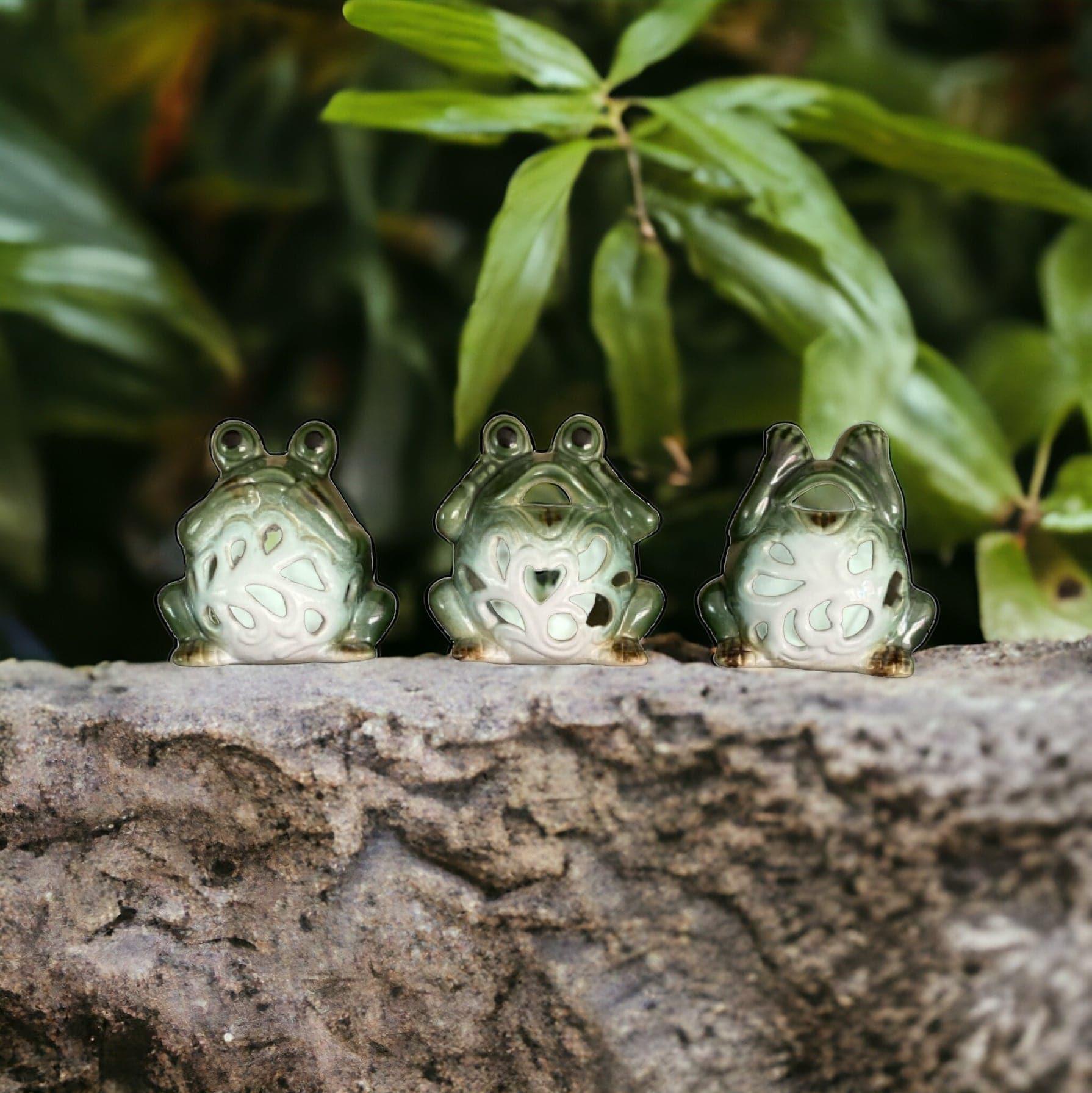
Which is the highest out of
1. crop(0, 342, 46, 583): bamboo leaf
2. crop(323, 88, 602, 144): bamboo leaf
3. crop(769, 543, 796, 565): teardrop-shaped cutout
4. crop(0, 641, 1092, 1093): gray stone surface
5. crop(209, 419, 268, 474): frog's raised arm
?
crop(323, 88, 602, 144): bamboo leaf

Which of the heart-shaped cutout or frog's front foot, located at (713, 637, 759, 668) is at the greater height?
the heart-shaped cutout

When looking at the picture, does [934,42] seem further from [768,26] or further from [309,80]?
[309,80]

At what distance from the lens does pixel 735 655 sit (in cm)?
79

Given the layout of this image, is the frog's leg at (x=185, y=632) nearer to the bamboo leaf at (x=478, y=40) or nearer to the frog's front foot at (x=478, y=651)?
the frog's front foot at (x=478, y=651)

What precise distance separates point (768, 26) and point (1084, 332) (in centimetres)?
56

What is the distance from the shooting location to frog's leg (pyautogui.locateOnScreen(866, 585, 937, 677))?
2.52 feet

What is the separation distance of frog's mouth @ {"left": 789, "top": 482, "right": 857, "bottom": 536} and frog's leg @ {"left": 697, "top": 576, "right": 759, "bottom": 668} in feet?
0.26

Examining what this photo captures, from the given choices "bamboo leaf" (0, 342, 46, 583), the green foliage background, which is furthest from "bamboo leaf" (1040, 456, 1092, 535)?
"bamboo leaf" (0, 342, 46, 583)

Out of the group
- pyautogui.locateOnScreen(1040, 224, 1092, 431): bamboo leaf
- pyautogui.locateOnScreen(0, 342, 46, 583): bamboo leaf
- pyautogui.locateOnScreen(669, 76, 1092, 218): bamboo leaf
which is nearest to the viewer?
pyautogui.locateOnScreen(669, 76, 1092, 218): bamboo leaf

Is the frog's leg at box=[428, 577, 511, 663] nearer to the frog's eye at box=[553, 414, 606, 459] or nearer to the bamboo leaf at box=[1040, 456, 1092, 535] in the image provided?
the frog's eye at box=[553, 414, 606, 459]

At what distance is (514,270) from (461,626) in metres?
0.30

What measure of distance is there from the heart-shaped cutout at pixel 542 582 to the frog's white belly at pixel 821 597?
139mm

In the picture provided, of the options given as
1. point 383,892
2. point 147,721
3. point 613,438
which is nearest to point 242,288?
point 613,438

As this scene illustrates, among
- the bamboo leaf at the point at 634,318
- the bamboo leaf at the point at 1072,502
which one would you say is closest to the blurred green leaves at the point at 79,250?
the bamboo leaf at the point at 634,318
